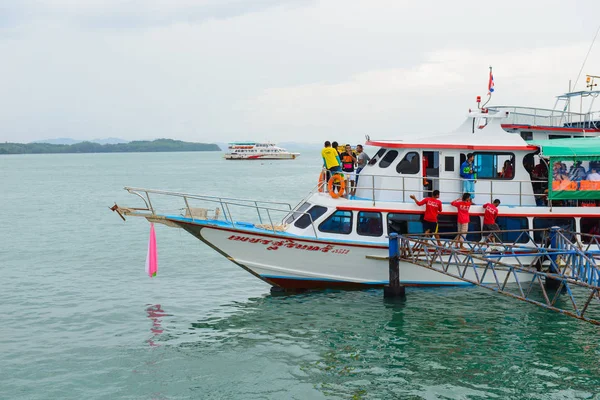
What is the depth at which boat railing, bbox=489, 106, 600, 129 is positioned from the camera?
850 inches

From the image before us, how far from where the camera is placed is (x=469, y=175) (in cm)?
1817

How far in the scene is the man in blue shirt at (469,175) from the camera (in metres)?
18.0

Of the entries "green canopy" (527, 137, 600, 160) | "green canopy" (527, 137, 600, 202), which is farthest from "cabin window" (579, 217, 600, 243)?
"green canopy" (527, 137, 600, 160)

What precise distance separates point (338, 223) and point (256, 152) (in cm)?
14179

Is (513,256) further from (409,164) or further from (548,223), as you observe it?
(409,164)

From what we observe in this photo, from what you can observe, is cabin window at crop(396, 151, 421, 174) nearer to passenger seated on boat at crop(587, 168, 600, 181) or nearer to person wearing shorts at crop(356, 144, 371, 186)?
person wearing shorts at crop(356, 144, 371, 186)

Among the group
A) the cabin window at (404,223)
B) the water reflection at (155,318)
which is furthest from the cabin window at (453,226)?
the water reflection at (155,318)

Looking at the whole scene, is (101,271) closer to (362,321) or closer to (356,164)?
(356,164)

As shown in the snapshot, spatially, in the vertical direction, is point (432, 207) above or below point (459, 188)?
below

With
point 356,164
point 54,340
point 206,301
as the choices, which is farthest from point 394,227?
point 54,340

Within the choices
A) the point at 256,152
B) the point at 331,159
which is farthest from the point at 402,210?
the point at 256,152

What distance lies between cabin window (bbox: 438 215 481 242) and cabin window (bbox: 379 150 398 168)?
208cm

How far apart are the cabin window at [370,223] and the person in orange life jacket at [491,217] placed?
9.40ft

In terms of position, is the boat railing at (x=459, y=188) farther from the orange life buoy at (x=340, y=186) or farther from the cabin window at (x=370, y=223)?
the cabin window at (x=370, y=223)
